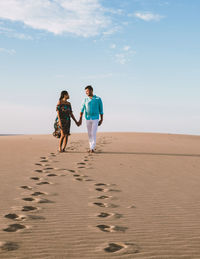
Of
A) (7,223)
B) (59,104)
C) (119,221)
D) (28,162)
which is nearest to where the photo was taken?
(7,223)

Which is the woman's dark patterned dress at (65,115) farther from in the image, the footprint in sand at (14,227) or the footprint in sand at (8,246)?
the footprint in sand at (8,246)

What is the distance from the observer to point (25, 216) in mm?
3490

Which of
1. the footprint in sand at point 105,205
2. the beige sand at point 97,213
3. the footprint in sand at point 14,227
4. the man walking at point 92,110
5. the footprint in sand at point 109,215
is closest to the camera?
the beige sand at point 97,213

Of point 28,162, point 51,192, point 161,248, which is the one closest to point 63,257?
point 161,248

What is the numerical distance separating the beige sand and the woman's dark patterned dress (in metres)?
2.71

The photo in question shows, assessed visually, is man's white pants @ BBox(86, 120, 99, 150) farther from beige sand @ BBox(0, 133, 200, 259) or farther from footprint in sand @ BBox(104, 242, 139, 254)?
footprint in sand @ BBox(104, 242, 139, 254)

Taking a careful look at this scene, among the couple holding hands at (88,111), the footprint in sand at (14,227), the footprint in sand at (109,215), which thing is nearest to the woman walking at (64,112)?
the couple holding hands at (88,111)

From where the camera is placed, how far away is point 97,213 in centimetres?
374

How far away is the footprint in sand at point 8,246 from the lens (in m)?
2.61

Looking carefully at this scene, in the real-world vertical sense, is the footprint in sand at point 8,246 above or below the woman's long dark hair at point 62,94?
below

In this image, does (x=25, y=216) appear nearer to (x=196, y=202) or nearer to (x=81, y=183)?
(x=81, y=183)

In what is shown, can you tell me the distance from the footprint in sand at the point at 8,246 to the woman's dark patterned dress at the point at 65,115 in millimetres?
7144

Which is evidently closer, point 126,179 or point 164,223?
point 164,223

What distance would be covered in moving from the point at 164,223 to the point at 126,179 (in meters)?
2.68
